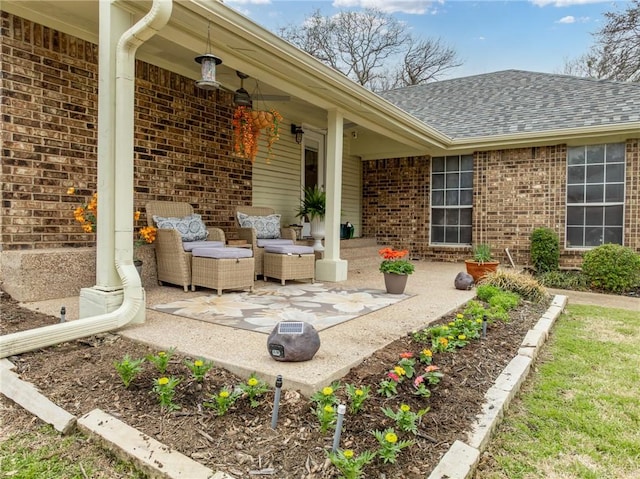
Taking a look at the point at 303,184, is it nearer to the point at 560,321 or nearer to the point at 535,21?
the point at 560,321

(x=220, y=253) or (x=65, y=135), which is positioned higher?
(x=65, y=135)

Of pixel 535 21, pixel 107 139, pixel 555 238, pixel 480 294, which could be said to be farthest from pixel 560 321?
pixel 535 21

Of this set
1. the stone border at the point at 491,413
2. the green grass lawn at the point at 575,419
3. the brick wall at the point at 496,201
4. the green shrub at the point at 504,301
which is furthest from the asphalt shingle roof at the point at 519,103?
the stone border at the point at 491,413

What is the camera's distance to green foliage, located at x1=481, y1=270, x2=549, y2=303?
16.6 ft

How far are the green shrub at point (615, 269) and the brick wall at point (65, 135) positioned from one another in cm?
603

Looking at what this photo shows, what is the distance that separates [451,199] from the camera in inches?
343

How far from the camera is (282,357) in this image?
2295 mm

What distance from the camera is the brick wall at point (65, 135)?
378 cm

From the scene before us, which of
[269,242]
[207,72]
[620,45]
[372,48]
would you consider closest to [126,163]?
[207,72]

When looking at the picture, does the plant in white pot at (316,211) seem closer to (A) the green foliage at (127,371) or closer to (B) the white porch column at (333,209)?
(B) the white porch column at (333,209)

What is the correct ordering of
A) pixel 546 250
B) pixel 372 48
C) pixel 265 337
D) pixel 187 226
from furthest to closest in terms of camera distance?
pixel 372 48, pixel 546 250, pixel 187 226, pixel 265 337

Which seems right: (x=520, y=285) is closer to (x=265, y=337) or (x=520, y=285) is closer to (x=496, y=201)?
(x=496, y=201)

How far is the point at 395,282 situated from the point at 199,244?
89.8 inches

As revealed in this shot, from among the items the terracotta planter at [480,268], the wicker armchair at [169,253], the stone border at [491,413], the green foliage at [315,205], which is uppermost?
the green foliage at [315,205]
